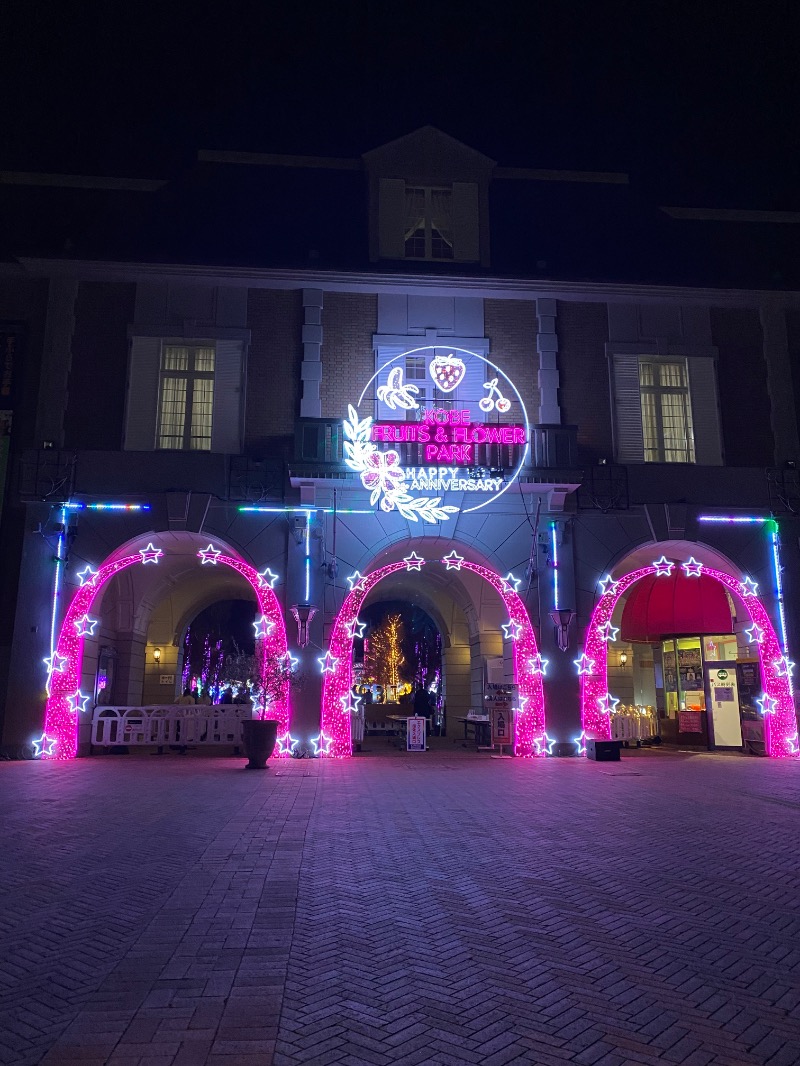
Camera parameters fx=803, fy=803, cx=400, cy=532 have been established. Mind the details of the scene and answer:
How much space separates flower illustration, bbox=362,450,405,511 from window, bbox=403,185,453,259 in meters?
5.88

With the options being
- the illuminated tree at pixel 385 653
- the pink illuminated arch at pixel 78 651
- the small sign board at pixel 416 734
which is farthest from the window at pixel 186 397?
the illuminated tree at pixel 385 653

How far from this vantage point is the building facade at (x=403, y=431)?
55.4 ft

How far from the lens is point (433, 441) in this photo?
16656 mm

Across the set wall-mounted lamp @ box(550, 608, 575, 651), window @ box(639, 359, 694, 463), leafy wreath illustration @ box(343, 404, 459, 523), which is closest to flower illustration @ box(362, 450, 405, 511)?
leafy wreath illustration @ box(343, 404, 459, 523)

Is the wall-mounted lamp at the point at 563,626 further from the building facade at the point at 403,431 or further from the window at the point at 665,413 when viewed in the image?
the window at the point at 665,413

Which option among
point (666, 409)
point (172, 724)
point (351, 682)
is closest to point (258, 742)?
point (351, 682)

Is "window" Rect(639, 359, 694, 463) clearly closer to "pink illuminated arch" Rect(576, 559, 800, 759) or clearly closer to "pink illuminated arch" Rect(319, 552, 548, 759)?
"pink illuminated arch" Rect(576, 559, 800, 759)

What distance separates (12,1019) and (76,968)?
0.63m

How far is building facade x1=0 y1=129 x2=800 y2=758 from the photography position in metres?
16.9

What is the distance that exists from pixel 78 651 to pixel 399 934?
13918mm

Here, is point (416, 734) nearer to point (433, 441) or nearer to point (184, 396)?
point (433, 441)

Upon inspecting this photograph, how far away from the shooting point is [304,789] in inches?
444

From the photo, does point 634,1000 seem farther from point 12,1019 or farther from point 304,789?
point 304,789

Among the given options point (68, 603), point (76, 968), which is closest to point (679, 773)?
point (76, 968)
